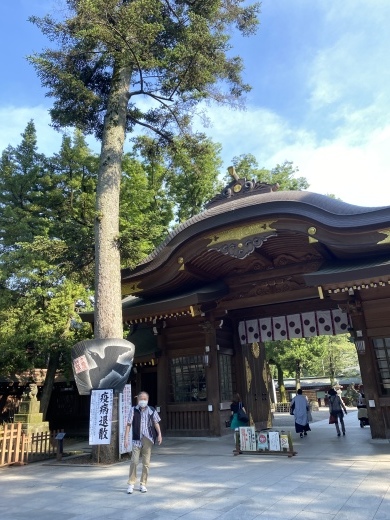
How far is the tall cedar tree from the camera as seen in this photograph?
10664mm

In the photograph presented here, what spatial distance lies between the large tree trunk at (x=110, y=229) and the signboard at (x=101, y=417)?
59 cm

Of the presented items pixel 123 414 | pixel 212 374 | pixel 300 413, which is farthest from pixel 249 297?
pixel 123 414

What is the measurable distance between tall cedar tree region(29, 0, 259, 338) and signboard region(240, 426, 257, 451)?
3.98 m

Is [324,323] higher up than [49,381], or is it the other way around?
[324,323]

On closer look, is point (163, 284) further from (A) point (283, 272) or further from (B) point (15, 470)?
(B) point (15, 470)

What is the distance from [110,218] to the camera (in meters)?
11.2

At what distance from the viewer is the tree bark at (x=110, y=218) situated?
10406 millimetres

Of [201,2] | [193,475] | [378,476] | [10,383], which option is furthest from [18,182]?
[378,476]

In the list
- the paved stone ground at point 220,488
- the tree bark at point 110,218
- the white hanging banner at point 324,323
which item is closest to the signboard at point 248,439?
the paved stone ground at point 220,488

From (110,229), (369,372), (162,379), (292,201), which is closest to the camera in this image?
(292,201)

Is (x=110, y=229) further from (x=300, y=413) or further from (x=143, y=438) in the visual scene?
(x=300, y=413)

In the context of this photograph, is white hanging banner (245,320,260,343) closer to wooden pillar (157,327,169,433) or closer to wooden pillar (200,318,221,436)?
wooden pillar (200,318,221,436)

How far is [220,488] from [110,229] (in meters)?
7.10

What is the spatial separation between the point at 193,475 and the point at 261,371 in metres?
7.90
